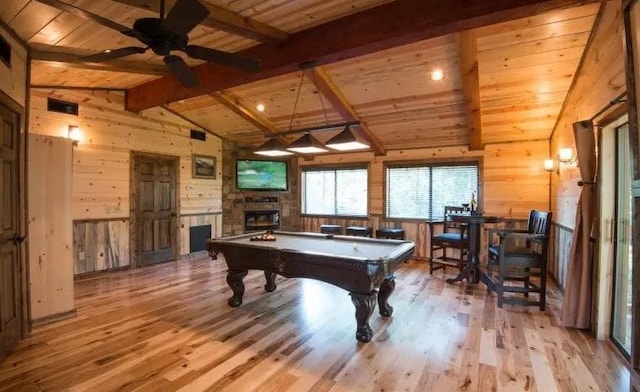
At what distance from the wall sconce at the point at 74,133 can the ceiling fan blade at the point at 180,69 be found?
326 centimetres

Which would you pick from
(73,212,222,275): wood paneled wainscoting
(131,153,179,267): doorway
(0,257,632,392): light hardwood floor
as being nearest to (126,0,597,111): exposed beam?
(131,153,179,267): doorway

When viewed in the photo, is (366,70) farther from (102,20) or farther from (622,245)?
(622,245)

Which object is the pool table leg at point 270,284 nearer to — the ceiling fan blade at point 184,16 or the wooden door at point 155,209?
the wooden door at point 155,209

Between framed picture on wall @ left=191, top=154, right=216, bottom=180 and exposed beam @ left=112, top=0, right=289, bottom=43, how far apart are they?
3.93 meters

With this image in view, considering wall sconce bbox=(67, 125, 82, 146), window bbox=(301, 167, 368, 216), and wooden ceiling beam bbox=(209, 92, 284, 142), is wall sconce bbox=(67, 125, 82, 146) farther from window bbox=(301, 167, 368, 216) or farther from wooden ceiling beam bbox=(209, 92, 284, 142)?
window bbox=(301, 167, 368, 216)

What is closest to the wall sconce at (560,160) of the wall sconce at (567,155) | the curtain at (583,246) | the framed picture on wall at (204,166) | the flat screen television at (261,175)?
the wall sconce at (567,155)

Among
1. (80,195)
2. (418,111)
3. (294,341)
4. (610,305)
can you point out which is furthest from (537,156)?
(80,195)

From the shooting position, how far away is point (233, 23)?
3.01m

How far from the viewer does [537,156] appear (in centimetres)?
559

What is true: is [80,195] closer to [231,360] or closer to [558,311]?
[231,360]

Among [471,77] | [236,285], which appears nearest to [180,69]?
[236,285]

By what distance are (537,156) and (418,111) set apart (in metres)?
2.27

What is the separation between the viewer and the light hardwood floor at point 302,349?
231cm

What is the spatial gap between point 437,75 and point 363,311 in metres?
3.06
